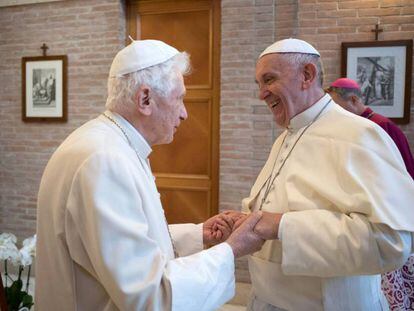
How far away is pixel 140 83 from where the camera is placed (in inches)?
57.2

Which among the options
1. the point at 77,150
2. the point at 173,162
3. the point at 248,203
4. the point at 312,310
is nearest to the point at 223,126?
the point at 173,162

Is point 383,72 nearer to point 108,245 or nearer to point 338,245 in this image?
point 338,245

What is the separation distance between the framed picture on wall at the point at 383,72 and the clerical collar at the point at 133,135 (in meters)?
3.37

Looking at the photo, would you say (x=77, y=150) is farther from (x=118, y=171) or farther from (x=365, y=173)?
(x=365, y=173)

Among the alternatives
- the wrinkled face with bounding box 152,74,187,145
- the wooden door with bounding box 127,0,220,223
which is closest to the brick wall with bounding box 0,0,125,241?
the wooden door with bounding box 127,0,220,223

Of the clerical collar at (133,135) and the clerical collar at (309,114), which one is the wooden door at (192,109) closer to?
the clerical collar at (309,114)

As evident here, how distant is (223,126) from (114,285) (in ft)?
12.1

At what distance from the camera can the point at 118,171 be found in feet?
4.13

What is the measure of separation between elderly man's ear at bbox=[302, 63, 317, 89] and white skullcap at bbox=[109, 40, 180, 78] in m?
0.60

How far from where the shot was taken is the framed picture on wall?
4.27 m

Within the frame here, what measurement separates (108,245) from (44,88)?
501 cm

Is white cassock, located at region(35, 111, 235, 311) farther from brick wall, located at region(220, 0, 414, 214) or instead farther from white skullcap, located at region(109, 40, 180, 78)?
brick wall, located at region(220, 0, 414, 214)

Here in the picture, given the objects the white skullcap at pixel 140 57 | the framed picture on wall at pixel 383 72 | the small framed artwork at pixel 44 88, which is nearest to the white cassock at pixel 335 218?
the white skullcap at pixel 140 57

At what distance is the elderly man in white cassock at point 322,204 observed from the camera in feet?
4.93
